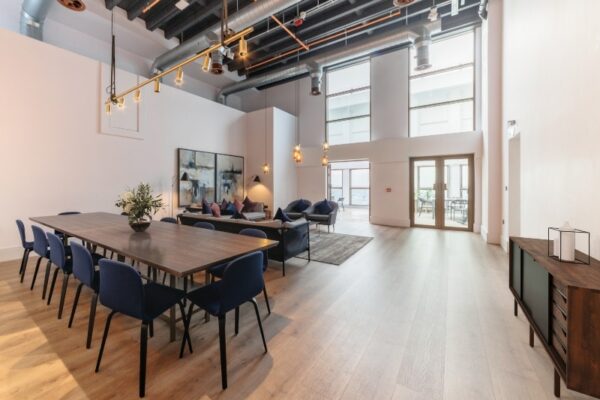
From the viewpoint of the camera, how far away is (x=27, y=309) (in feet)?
8.91

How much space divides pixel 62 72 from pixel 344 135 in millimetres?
7752

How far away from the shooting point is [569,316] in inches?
51.8

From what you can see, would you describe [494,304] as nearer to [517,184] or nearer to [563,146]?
[563,146]

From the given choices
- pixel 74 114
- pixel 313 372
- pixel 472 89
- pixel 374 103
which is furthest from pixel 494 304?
pixel 74 114

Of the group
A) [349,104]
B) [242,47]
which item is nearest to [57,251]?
[242,47]

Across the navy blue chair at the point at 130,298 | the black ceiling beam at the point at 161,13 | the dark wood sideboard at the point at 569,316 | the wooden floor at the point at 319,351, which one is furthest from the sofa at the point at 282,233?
the black ceiling beam at the point at 161,13

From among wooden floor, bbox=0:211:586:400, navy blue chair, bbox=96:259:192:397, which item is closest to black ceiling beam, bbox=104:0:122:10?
wooden floor, bbox=0:211:586:400

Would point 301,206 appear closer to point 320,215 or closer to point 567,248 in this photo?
point 320,215

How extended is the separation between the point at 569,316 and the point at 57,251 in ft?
13.8

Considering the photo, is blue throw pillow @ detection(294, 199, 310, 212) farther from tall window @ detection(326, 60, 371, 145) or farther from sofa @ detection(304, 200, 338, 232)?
tall window @ detection(326, 60, 371, 145)

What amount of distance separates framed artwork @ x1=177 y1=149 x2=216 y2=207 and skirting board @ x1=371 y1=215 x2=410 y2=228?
547cm

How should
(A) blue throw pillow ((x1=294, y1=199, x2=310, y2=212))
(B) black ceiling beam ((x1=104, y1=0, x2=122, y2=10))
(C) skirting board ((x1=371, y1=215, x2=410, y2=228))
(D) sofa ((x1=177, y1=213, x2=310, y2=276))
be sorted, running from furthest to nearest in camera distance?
(A) blue throw pillow ((x1=294, y1=199, x2=310, y2=212))
(C) skirting board ((x1=371, y1=215, x2=410, y2=228))
(B) black ceiling beam ((x1=104, y1=0, x2=122, y2=10))
(D) sofa ((x1=177, y1=213, x2=310, y2=276))

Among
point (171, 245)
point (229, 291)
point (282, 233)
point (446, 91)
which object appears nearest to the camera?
point (229, 291)

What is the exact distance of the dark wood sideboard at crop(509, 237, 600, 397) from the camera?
129cm
